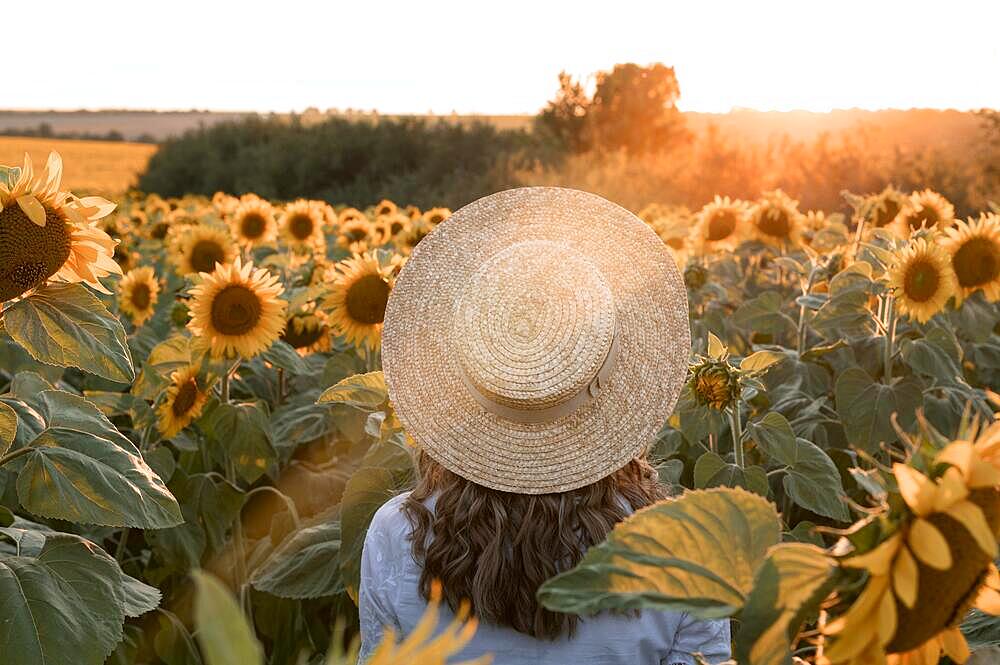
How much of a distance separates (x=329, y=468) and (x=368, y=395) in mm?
1121

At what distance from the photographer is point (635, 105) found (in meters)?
25.8

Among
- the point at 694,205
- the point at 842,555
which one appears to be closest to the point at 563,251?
the point at 842,555

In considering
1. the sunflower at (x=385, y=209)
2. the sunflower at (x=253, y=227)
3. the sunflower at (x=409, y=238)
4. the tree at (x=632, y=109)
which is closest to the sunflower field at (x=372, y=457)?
the sunflower at (x=253, y=227)

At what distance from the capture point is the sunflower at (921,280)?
3195mm

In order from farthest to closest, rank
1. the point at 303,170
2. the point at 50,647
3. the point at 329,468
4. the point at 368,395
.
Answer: the point at 303,170
the point at 329,468
the point at 368,395
the point at 50,647

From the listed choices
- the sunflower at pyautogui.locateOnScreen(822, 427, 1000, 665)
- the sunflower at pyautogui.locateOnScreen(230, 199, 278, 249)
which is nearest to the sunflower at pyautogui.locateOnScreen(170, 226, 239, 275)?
the sunflower at pyautogui.locateOnScreen(230, 199, 278, 249)

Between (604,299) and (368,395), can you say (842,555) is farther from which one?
(368,395)

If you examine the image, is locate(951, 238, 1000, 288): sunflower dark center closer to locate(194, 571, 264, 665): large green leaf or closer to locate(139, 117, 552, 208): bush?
locate(194, 571, 264, 665): large green leaf

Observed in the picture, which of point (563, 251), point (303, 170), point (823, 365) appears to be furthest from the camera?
point (303, 170)

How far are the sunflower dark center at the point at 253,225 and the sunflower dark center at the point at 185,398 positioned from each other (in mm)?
3007

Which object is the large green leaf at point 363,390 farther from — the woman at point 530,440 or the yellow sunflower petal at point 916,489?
the yellow sunflower petal at point 916,489

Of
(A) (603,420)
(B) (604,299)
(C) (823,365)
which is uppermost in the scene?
(B) (604,299)

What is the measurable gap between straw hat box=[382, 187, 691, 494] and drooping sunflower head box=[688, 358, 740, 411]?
0.58m

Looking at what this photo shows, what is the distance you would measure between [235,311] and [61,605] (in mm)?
1649
